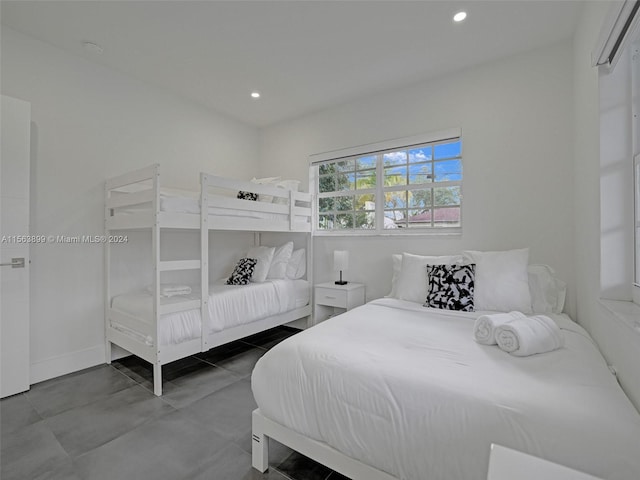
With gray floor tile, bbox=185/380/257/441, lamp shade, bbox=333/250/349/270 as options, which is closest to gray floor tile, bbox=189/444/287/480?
gray floor tile, bbox=185/380/257/441

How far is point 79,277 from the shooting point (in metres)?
2.55

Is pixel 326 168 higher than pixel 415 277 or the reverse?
higher

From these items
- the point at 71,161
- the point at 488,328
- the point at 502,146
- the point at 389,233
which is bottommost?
the point at 488,328

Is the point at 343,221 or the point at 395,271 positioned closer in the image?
the point at 395,271

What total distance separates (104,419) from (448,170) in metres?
3.29

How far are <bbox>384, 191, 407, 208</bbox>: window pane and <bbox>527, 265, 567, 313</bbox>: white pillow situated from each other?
4.26ft

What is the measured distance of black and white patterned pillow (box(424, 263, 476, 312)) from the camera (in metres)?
2.11

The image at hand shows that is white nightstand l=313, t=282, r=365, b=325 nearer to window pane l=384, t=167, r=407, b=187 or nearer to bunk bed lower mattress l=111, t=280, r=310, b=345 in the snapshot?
bunk bed lower mattress l=111, t=280, r=310, b=345

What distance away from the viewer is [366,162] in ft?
11.2

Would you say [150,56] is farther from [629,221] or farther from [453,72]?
[629,221]

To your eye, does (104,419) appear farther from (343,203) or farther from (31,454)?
(343,203)

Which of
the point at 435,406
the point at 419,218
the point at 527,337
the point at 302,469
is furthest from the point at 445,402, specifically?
the point at 419,218

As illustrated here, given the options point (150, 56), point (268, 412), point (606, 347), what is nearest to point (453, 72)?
point (606, 347)

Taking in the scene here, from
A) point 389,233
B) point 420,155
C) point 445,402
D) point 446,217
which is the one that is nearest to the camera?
point 445,402
